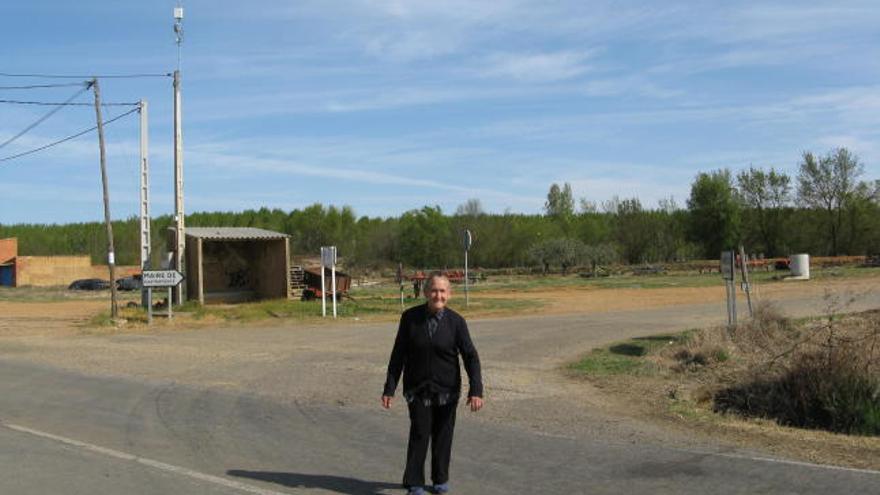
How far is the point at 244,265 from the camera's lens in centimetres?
3891

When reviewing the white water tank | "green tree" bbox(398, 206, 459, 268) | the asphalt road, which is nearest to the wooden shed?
the asphalt road

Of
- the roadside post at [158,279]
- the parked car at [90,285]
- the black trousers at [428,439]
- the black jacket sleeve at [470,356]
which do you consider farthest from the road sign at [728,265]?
the parked car at [90,285]

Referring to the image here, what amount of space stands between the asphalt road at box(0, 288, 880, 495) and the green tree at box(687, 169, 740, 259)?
275 ft

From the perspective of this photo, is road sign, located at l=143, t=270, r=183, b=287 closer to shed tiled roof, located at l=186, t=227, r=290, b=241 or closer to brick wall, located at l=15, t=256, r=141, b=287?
shed tiled roof, located at l=186, t=227, r=290, b=241

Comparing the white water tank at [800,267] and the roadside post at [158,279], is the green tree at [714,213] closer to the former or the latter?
the white water tank at [800,267]

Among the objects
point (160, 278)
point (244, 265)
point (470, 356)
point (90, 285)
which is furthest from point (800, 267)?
point (90, 285)

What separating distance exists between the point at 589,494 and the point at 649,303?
85.8ft

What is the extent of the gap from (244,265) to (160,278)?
1094cm

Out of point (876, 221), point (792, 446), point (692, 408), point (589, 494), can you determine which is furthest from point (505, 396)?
point (876, 221)

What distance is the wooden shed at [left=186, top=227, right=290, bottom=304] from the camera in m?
37.0

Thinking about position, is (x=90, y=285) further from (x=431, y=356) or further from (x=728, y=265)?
(x=431, y=356)

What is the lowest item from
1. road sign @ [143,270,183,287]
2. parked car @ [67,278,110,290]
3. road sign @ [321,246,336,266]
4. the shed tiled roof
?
parked car @ [67,278,110,290]

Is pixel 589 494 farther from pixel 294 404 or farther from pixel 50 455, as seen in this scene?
pixel 294 404

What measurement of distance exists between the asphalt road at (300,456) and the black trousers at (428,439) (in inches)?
15.1
